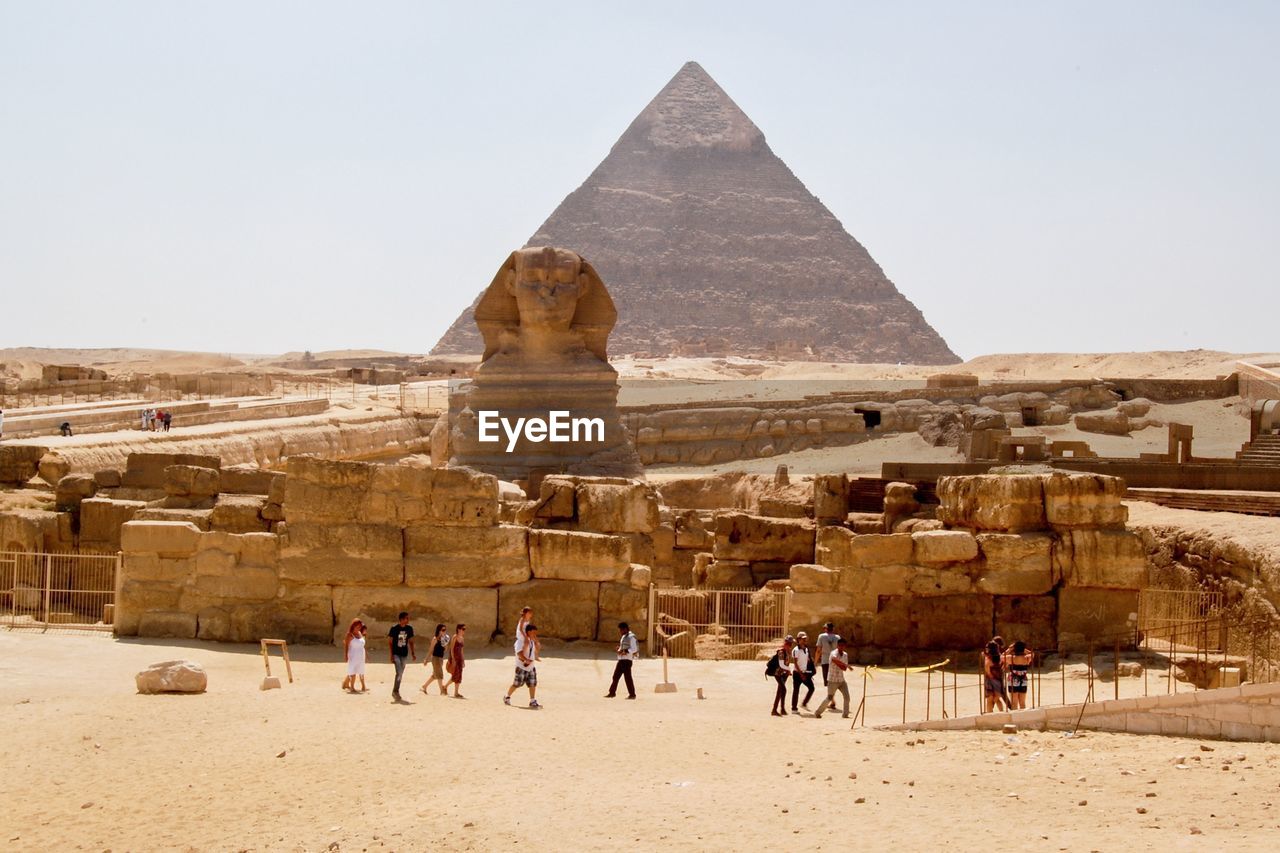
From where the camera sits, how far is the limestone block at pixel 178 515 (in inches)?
405

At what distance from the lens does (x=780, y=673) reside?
8.54m

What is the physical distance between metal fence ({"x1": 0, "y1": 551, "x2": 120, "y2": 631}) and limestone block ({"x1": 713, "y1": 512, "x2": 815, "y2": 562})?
15.7ft

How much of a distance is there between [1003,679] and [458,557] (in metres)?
3.53

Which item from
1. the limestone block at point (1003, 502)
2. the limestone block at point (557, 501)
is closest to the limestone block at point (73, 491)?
the limestone block at point (557, 501)

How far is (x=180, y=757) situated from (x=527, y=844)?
6.85 ft

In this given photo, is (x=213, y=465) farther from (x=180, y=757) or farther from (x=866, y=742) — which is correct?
(x=866, y=742)

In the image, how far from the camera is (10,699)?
7977 millimetres

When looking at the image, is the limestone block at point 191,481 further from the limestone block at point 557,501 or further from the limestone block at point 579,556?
the limestone block at point 579,556

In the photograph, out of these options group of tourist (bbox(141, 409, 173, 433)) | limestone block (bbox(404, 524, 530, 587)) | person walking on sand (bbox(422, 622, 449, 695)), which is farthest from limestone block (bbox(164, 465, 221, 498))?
group of tourist (bbox(141, 409, 173, 433))

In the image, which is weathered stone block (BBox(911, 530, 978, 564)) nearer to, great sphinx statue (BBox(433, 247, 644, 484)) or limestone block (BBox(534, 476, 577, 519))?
limestone block (BBox(534, 476, 577, 519))

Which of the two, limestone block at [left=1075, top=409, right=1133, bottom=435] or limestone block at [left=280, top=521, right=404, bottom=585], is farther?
limestone block at [left=1075, top=409, right=1133, bottom=435]

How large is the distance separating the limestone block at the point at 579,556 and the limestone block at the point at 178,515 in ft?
7.42

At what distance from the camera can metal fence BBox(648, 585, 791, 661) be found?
416 inches

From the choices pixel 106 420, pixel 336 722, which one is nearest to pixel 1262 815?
pixel 336 722
